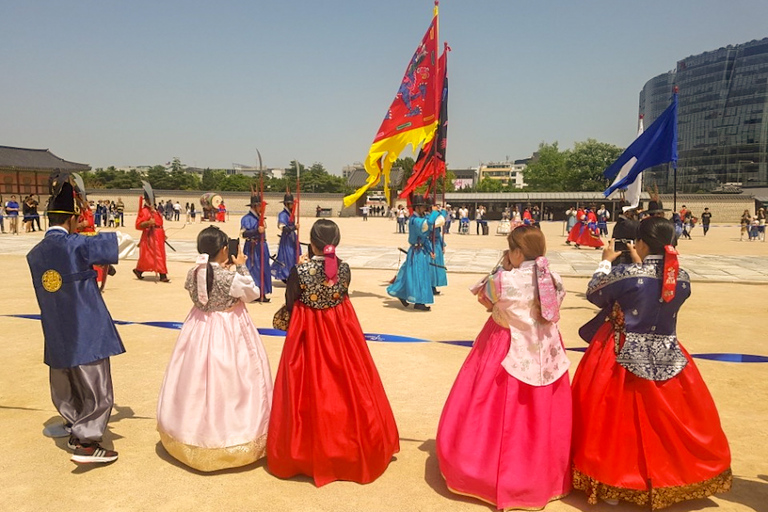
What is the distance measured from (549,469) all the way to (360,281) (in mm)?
8795

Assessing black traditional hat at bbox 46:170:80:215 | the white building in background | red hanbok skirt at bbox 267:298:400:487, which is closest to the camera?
red hanbok skirt at bbox 267:298:400:487

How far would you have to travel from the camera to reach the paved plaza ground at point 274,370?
322 centimetres

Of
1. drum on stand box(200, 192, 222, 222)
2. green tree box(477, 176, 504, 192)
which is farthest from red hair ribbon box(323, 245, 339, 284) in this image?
green tree box(477, 176, 504, 192)

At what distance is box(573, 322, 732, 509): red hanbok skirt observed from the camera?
303cm

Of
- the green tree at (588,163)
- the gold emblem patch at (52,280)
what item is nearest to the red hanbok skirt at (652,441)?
the gold emblem patch at (52,280)

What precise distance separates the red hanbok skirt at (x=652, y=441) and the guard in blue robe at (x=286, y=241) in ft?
24.2

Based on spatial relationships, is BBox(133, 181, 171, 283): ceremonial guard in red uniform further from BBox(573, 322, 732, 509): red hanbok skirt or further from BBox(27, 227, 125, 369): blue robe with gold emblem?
BBox(573, 322, 732, 509): red hanbok skirt

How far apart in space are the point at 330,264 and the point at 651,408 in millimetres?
2005

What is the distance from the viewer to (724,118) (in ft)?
222

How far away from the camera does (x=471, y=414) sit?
10.4 feet

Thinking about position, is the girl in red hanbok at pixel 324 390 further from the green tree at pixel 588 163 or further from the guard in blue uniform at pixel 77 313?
the green tree at pixel 588 163

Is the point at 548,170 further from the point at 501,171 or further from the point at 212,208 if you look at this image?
the point at 501,171

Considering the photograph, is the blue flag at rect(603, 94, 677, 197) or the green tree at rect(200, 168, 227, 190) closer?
the blue flag at rect(603, 94, 677, 197)

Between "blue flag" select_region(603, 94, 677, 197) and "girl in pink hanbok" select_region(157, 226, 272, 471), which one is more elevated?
"blue flag" select_region(603, 94, 677, 197)
